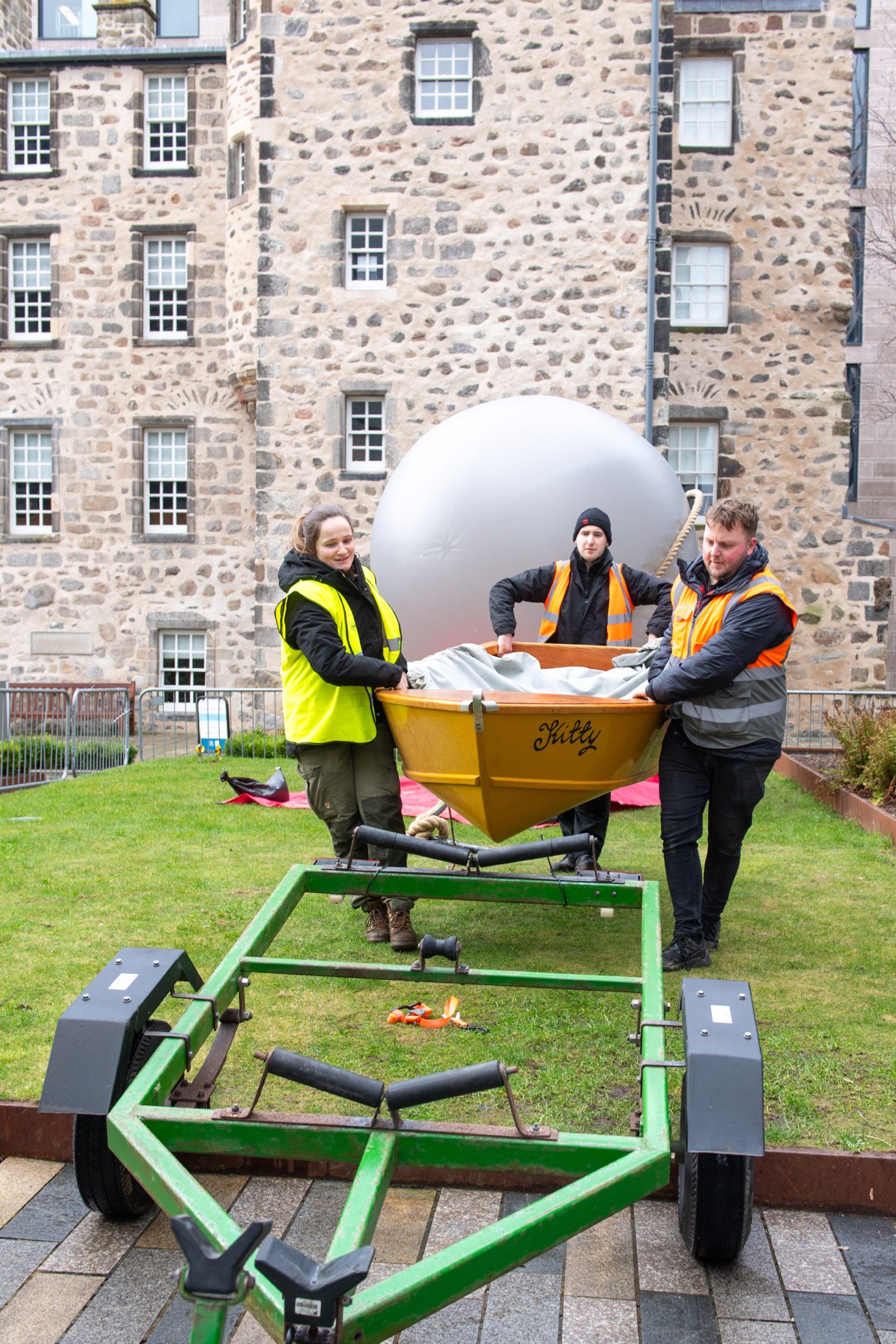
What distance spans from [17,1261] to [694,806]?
3.10m

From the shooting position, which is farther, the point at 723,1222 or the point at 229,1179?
the point at 229,1179

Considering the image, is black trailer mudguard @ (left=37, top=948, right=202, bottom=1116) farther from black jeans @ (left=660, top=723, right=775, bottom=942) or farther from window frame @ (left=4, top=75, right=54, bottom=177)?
window frame @ (left=4, top=75, right=54, bottom=177)

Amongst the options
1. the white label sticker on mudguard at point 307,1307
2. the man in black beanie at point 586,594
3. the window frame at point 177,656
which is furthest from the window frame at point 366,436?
the white label sticker on mudguard at point 307,1307

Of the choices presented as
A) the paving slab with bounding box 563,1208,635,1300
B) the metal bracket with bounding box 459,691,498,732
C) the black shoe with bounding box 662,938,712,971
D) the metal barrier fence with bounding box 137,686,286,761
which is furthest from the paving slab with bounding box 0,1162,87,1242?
the metal barrier fence with bounding box 137,686,286,761

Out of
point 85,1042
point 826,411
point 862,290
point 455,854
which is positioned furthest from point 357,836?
point 862,290

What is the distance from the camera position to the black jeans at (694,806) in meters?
4.95

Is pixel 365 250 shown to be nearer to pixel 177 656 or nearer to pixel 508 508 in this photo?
pixel 177 656

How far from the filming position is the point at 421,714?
4777mm

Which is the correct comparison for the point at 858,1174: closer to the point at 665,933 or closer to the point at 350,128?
the point at 665,933

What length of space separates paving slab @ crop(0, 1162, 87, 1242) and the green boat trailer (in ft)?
0.40

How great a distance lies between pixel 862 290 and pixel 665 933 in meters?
17.7

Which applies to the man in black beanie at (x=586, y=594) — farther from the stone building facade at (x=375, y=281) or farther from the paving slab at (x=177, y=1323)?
the stone building facade at (x=375, y=281)

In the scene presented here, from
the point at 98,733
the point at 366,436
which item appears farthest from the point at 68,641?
the point at 366,436

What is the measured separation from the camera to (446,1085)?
8.13 ft
